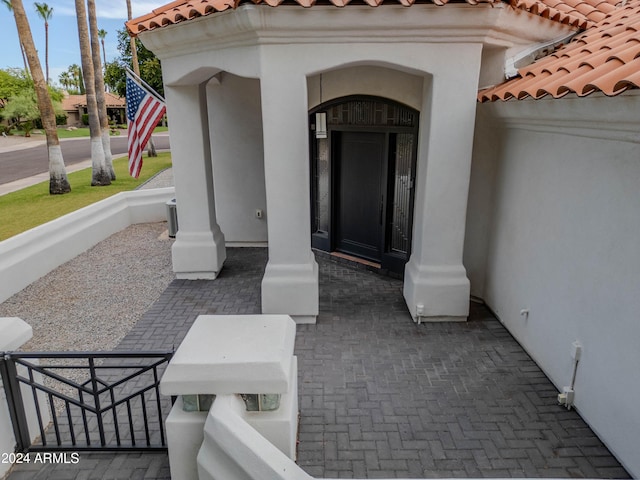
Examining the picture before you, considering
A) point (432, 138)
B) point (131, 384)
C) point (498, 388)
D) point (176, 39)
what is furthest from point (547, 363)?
point (176, 39)

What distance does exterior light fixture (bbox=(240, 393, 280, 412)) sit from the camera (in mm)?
3254

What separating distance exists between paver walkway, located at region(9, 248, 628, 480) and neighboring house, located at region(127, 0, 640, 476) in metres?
0.28

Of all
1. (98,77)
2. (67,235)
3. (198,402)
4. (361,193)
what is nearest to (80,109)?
(98,77)

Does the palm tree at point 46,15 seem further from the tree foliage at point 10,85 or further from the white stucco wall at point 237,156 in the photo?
the white stucco wall at point 237,156

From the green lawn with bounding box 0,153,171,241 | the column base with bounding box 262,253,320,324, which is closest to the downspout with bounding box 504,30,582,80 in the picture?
the column base with bounding box 262,253,320,324

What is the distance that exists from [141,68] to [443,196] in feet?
109

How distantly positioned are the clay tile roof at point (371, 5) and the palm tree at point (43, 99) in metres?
9.29

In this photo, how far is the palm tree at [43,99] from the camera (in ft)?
46.8

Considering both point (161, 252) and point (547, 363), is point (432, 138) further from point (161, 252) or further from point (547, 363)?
point (161, 252)

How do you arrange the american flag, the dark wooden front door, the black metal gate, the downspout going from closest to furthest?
the black metal gate
the downspout
the american flag
the dark wooden front door

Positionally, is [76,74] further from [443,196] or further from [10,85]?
[443,196]

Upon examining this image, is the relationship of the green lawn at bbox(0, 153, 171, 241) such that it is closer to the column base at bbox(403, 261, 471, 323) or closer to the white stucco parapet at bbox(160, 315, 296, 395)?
the column base at bbox(403, 261, 471, 323)

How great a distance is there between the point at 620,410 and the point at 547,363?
1.31 metres

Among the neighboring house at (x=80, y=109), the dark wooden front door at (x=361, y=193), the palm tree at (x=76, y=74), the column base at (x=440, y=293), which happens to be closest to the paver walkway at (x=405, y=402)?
the column base at (x=440, y=293)
